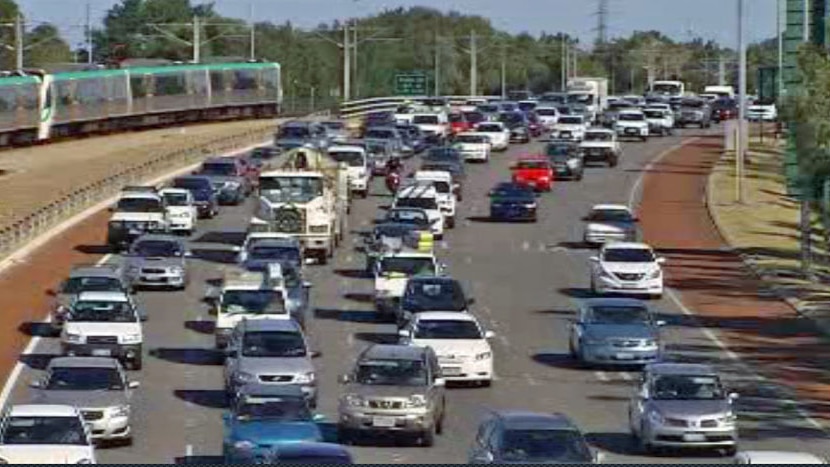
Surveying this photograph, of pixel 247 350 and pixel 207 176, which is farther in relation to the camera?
pixel 207 176

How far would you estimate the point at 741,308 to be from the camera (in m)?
57.7

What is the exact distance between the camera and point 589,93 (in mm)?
149125

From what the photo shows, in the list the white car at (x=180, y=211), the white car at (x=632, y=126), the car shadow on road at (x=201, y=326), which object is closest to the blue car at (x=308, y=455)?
the car shadow on road at (x=201, y=326)

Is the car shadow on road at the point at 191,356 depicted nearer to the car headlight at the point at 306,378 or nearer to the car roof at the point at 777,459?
the car headlight at the point at 306,378

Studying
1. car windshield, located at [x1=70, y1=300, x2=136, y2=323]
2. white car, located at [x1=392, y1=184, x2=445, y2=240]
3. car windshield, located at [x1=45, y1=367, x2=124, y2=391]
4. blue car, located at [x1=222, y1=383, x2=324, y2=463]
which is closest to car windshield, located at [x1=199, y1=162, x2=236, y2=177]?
white car, located at [x1=392, y1=184, x2=445, y2=240]

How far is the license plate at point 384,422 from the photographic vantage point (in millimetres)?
35562

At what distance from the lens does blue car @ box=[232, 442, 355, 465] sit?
27659 millimetres

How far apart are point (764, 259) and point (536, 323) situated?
17094 millimetres

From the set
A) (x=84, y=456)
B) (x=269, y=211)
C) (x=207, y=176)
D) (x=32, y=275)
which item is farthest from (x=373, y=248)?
(x=84, y=456)

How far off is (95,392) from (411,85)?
14047 centimetres

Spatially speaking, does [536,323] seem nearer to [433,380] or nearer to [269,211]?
[269,211]

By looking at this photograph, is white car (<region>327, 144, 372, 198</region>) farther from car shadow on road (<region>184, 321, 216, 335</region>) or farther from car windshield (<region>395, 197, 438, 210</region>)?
car shadow on road (<region>184, 321, 216, 335</region>)

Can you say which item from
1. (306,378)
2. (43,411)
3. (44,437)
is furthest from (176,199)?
(44,437)

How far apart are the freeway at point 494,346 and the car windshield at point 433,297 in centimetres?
113
